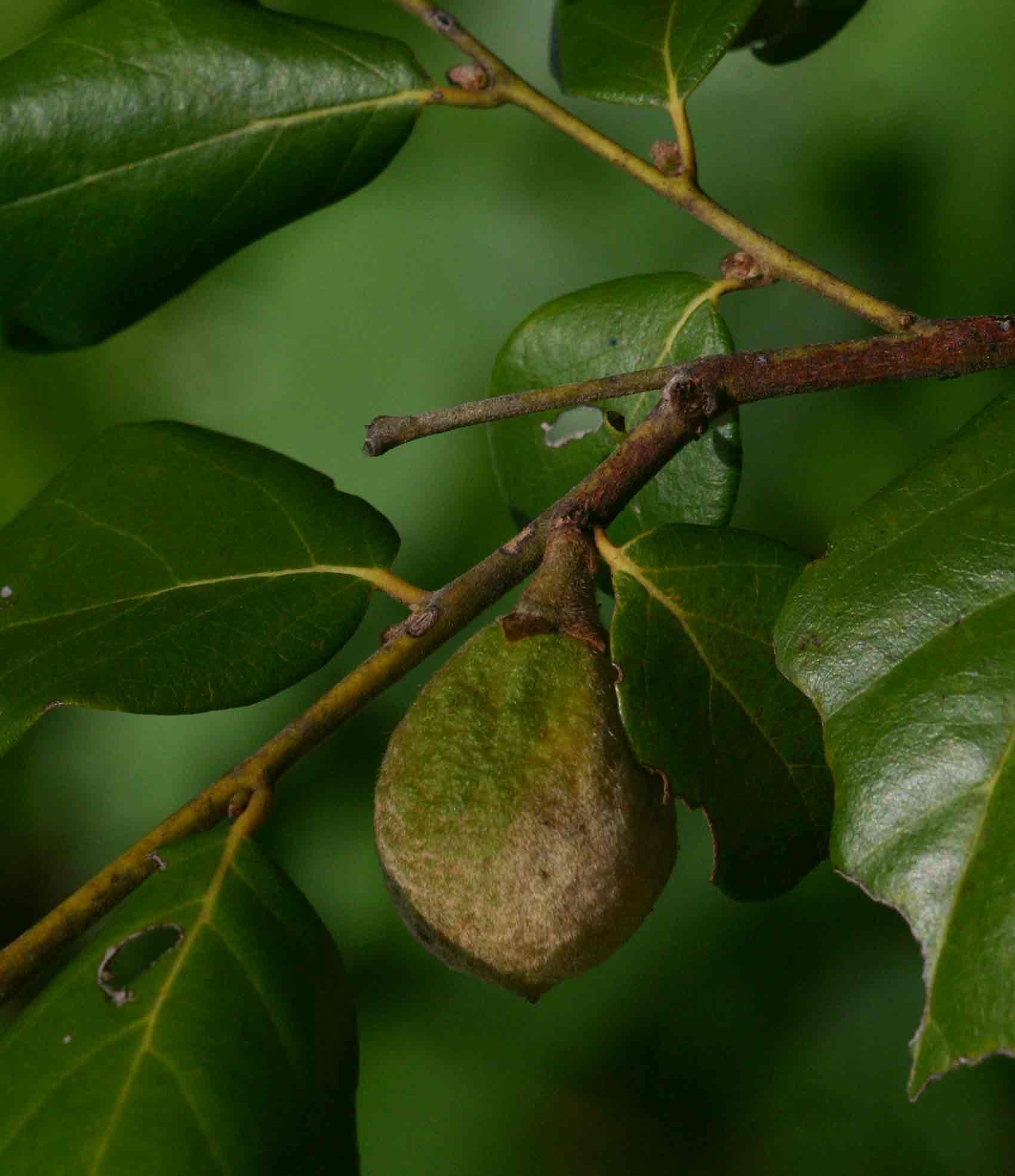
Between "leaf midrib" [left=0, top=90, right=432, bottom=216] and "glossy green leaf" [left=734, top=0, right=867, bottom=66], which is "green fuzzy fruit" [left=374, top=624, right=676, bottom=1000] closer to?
"leaf midrib" [left=0, top=90, right=432, bottom=216]

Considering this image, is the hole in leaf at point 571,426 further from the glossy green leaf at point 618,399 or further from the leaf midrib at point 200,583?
the leaf midrib at point 200,583

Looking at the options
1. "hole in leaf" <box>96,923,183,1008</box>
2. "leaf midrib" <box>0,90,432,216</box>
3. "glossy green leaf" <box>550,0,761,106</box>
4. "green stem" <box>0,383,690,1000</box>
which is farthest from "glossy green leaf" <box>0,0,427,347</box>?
"hole in leaf" <box>96,923,183,1008</box>

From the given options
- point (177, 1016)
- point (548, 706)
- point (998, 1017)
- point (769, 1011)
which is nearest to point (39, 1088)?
point (177, 1016)

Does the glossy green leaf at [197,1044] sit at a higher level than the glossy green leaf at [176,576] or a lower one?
lower

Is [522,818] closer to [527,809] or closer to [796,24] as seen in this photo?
[527,809]

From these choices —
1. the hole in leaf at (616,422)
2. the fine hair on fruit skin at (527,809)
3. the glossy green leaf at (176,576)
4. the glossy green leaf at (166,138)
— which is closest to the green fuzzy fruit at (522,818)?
the fine hair on fruit skin at (527,809)

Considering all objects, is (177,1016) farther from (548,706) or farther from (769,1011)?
(769,1011)
